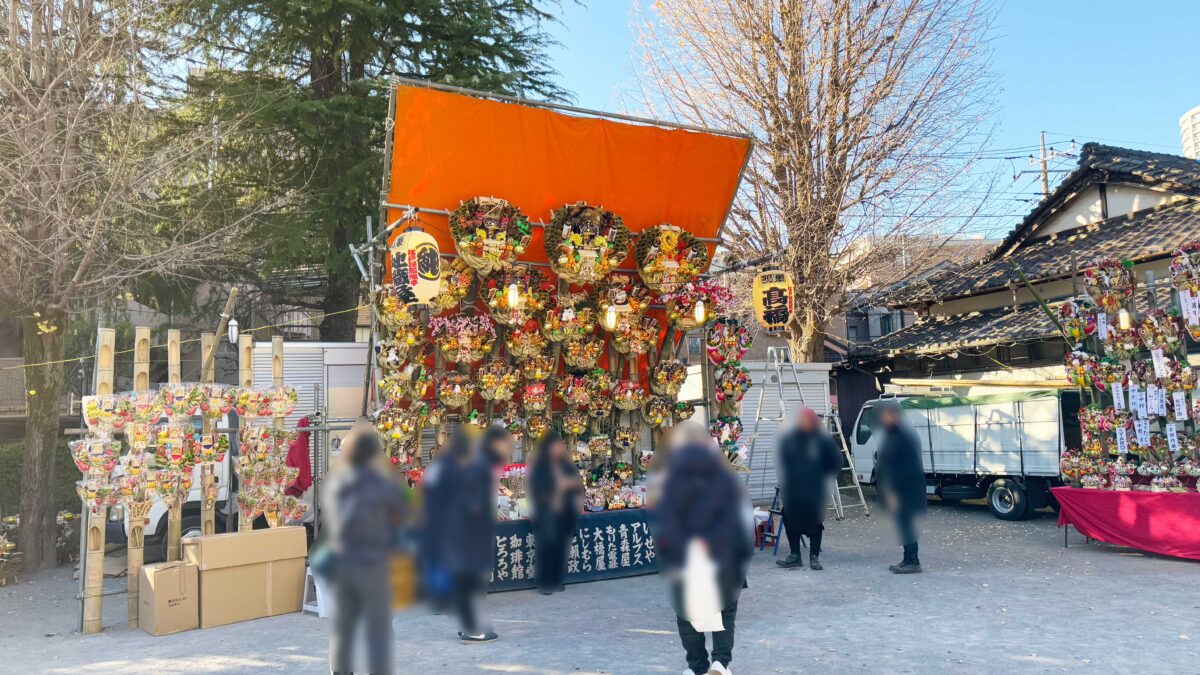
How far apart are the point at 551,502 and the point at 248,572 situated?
7.77 m

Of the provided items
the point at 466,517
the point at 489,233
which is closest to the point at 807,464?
the point at 466,517

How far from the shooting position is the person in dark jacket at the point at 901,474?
164 centimetres

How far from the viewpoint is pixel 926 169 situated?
48.1ft

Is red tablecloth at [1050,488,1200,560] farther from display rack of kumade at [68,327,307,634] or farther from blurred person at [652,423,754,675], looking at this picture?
blurred person at [652,423,754,675]

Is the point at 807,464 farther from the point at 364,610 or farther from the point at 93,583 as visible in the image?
the point at 93,583

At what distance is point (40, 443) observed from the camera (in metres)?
10.7

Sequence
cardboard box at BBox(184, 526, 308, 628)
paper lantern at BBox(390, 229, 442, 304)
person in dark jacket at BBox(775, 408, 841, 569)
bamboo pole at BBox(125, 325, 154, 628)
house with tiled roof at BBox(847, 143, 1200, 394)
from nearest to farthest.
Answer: person in dark jacket at BBox(775, 408, 841, 569)
paper lantern at BBox(390, 229, 442, 304)
bamboo pole at BBox(125, 325, 154, 628)
cardboard box at BBox(184, 526, 308, 628)
house with tiled roof at BBox(847, 143, 1200, 394)

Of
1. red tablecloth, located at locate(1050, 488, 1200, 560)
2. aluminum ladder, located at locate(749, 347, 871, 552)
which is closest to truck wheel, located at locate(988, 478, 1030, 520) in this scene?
aluminum ladder, located at locate(749, 347, 871, 552)

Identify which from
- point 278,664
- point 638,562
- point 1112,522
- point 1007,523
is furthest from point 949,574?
point 278,664

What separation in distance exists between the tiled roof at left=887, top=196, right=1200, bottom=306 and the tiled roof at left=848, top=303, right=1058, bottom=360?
23.1 inches

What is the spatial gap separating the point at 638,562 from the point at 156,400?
5.19 m

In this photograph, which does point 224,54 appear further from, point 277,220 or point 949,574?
point 949,574

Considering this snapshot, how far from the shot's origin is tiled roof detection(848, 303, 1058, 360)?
14.8 m

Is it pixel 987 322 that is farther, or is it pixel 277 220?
pixel 987 322
